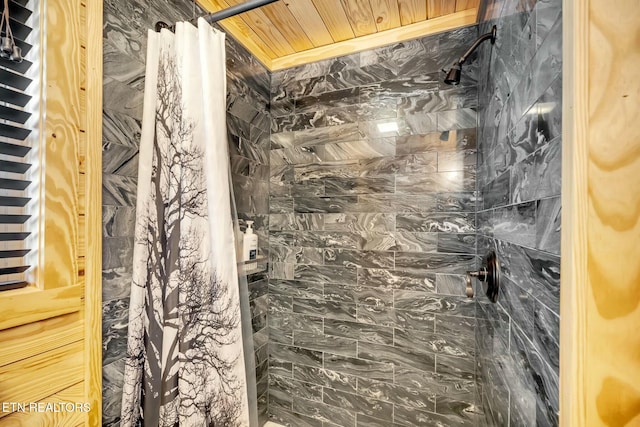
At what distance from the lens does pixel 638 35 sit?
0.33m

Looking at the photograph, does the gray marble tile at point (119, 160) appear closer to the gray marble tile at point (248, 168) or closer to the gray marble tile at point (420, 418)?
the gray marble tile at point (248, 168)

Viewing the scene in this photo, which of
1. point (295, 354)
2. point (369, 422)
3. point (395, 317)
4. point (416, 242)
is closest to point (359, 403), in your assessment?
point (369, 422)

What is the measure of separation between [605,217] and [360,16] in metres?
1.42

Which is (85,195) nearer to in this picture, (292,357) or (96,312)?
(96,312)

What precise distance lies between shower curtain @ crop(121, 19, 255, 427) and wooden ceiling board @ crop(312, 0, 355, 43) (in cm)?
65

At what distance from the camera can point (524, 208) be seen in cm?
59

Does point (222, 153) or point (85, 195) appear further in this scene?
point (222, 153)

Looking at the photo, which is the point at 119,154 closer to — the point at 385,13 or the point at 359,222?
the point at 359,222

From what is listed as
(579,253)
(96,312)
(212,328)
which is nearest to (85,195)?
(96,312)

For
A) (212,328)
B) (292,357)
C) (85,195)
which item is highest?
(85,195)

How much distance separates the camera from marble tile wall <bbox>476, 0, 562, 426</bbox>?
44cm

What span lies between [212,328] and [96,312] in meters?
0.35

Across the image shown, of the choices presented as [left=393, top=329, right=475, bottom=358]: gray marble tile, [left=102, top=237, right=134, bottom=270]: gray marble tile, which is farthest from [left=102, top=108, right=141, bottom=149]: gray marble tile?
[left=393, top=329, right=475, bottom=358]: gray marble tile

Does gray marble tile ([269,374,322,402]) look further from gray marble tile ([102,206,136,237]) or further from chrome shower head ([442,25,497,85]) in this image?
chrome shower head ([442,25,497,85])
